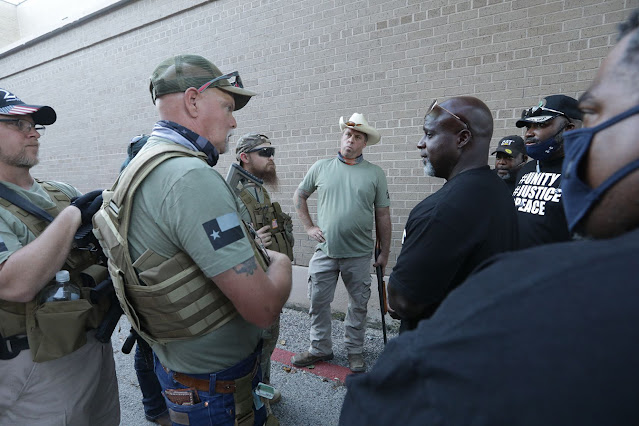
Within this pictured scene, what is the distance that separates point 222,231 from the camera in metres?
1.31

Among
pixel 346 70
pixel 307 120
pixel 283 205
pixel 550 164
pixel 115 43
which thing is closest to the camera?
pixel 550 164

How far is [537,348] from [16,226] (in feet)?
7.21

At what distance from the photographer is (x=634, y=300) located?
44 centimetres

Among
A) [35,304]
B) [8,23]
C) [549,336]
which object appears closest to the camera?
[549,336]

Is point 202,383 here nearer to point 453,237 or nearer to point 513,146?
point 453,237

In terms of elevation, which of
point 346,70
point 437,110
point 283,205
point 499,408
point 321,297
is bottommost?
point 321,297

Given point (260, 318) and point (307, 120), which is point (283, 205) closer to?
point (307, 120)

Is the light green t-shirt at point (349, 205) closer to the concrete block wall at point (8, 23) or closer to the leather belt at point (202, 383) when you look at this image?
the leather belt at point (202, 383)

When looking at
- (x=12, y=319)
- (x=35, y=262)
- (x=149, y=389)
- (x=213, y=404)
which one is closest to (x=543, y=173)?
(x=213, y=404)

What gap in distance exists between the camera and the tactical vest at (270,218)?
3.26 metres

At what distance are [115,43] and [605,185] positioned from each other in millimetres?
8524

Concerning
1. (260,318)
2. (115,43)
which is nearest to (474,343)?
(260,318)

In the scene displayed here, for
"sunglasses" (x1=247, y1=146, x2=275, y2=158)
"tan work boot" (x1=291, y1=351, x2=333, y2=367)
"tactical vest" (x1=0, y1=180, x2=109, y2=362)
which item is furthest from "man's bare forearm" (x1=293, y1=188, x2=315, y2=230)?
"tactical vest" (x1=0, y1=180, x2=109, y2=362)

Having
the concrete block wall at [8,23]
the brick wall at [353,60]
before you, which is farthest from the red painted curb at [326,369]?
the concrete block wall at [8,23]
